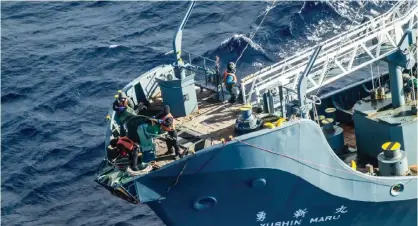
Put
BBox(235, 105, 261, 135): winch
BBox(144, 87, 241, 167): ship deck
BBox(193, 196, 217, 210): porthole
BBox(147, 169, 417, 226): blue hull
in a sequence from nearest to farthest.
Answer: BBox(147, 169, 417, 226): blue hull
BBox(193, 196, 217, 210): porthole
BBox(235, 105, 261, 135): winch
BBox(144, 87, 241, 167): ship deck

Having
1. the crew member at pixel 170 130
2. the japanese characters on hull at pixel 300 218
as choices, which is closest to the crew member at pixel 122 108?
the crew member at pixel 170 130

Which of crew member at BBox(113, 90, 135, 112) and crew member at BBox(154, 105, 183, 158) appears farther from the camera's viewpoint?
crew member at BBox(113, 90, 135, 112)

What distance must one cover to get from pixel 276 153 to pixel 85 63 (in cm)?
3688

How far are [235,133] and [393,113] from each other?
818 cm

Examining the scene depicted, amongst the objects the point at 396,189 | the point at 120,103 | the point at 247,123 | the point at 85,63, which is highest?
the point at 120,103

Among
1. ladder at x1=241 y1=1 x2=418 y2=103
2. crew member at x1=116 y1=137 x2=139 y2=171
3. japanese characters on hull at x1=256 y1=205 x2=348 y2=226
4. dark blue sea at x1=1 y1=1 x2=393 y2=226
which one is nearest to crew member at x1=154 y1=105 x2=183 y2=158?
crew member at x1=116 y1=137 x2=139 y2=171

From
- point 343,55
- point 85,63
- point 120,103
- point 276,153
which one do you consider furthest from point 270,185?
point 85,63

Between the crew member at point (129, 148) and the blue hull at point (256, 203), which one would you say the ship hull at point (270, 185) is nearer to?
the blue hull at point (256, 203)

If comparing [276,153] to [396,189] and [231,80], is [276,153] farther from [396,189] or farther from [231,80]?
[231,80]

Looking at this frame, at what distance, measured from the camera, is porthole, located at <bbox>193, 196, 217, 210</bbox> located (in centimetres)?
3064

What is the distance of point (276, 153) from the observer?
97.3 feet

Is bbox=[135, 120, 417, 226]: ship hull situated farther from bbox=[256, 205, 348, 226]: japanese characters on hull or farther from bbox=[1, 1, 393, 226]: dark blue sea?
bbox=[1, 1, 393, 226]: dark blue sea

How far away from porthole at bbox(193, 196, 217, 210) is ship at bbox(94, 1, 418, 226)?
0.15 feet

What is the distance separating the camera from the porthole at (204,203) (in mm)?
30641
